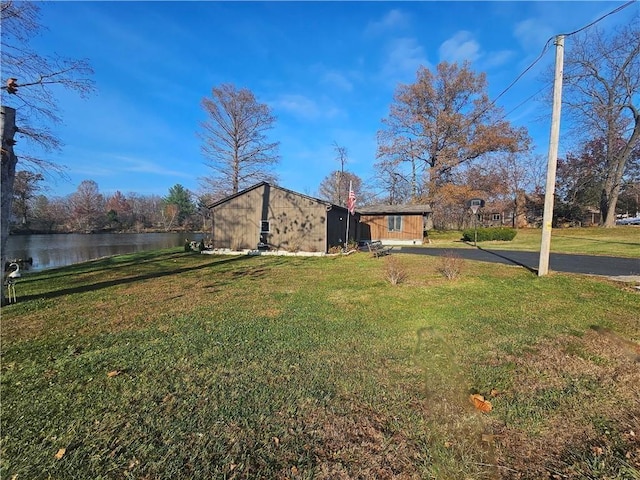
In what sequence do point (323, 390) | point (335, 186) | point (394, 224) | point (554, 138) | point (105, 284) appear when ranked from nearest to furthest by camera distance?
point (323, 390) < point (554, 138) < point (105, 284) < point (394, 224) < point (335, 186)

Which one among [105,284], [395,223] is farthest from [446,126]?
[105,284]

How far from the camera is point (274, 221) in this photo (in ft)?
54.4

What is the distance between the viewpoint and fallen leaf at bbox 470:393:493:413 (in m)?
2.45

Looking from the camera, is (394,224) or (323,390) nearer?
(323,390)

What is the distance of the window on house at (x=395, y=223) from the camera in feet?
74.2

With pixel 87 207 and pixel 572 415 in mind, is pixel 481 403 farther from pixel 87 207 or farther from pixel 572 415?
pixel 87 207

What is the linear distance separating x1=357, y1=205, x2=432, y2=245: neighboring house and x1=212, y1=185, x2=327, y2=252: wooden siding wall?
7518 millimetres

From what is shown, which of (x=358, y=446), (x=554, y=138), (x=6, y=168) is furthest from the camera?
(x=554, y=138)

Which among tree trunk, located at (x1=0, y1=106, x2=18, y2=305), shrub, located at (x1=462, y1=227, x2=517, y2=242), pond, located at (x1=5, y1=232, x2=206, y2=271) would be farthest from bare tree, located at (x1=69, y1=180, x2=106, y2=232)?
shrub, located at (x1=462, y1=227, x2=517, y2=242)

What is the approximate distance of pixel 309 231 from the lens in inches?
630

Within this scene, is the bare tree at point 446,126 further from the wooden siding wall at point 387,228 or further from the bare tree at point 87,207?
the bare tree at point 87,207

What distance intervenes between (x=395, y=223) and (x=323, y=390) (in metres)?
21.0

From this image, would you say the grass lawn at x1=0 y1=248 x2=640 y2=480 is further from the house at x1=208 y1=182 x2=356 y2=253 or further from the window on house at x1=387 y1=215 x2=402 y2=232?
the window on house at x1=387 y1=215 x2=402 y2=232

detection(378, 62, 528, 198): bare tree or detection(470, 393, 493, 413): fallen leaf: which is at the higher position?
detection(378, 62, 528, 198): bare tree
